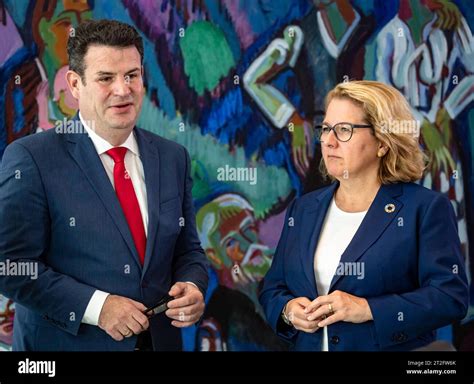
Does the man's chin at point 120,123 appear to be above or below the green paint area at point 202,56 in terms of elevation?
below

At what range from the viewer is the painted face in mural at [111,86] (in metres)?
2.83

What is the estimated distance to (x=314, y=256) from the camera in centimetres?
280

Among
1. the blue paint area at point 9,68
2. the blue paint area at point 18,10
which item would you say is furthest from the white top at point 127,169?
the blue paint area at point 18,10

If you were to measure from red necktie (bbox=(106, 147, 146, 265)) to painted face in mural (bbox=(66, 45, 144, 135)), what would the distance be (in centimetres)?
12

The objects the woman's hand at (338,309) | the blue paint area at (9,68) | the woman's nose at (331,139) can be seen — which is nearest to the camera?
the woman's hand at (338,309)

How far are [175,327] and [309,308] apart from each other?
2.02 ft

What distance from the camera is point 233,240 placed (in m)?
3.72

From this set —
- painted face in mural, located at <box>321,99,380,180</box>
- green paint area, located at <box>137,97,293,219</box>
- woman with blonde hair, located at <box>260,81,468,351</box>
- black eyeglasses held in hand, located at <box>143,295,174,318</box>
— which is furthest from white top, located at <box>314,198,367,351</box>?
green paint area, located at <box>137,97,293,219</box>

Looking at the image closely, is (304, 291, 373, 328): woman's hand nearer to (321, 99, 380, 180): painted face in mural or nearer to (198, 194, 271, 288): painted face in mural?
(321, 99, 380, 180): painted face in mural

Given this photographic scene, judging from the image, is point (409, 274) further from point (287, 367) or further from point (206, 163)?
point (206, 163)

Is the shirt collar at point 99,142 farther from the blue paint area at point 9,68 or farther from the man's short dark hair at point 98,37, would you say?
the blue paint area at point 9,68

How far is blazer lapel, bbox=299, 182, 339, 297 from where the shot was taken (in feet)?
9.11

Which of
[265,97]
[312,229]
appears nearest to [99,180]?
[312,229]

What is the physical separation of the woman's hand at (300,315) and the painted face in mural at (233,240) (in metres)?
0.92
